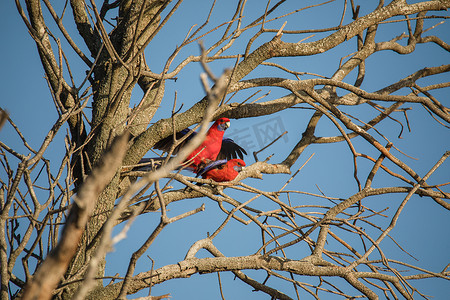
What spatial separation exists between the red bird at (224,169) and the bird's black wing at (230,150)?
82 centimetres

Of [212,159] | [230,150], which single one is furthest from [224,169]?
[230,150]

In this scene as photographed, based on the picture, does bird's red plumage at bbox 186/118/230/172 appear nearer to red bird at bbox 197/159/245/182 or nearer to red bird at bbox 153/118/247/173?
red bird at bbox 153/118/247/173

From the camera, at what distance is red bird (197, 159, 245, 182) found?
304cm

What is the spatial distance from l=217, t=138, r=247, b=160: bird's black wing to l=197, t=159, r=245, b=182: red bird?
2.70ft

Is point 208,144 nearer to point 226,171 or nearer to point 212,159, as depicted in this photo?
point 212,159

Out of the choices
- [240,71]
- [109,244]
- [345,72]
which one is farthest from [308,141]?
[109,244]

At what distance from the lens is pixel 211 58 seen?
7.86ft

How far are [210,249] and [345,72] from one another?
5.89ft

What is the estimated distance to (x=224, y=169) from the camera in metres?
3.06

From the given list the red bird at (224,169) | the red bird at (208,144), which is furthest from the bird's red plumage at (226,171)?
the red bird at (208,144)

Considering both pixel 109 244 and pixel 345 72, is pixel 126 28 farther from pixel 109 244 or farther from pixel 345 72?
pixel 109 244

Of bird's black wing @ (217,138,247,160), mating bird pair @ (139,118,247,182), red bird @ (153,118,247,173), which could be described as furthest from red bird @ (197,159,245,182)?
bird's black wing @ (217,138,247,160)

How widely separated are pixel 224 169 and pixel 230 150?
3.32ft

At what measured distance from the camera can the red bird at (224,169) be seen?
304 centimetres
